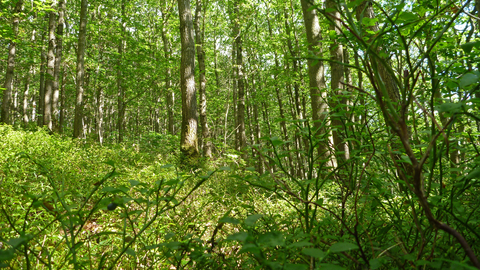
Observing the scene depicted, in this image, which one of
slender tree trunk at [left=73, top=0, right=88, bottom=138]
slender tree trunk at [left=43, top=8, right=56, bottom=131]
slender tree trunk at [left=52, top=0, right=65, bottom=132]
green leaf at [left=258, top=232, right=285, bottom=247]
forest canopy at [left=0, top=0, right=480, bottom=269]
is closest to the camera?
green leaf at [left=258, top=232, right=285, bottom=247]

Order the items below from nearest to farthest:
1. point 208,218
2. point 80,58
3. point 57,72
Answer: point 208,218 < point 80,58 < point 57,72

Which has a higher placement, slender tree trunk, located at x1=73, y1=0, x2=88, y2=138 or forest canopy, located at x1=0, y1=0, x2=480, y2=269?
slender tree trunk, located at x1=73, y1=0, x2=88, y2=138

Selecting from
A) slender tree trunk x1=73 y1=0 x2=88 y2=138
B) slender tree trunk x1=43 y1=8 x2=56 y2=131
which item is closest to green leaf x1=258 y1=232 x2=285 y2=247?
slender tree trunk x1=73 y1=0 x2=88 y2=138

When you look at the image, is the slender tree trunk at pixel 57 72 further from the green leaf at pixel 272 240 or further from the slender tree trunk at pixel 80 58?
the green leaf at pixel 272 240

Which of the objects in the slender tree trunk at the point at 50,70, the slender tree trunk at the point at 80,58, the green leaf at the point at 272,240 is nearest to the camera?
the green leaf at the point at 272,240

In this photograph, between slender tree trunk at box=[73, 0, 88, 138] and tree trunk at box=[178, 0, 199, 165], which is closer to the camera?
tree trunk at box=[178, 0, 199, 165]

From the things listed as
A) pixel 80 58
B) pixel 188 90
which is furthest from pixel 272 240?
pixel 80 58

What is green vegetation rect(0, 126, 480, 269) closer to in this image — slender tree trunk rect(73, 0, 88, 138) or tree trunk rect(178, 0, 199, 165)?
tree trunk rect(178, 0, 199, 165)

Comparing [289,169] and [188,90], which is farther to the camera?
[289,169]

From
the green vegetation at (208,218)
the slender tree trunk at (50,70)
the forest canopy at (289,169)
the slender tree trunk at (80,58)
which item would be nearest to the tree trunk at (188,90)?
the forest canopy at (289,169)

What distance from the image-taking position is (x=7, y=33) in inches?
334

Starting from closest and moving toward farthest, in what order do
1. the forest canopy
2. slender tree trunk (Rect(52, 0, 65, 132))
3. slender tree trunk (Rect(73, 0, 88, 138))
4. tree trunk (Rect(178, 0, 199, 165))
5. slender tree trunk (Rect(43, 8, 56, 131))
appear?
1. the forest canopy
2. tree trunk (Rect(178, 0, 199, 165))
3. slender tree trunk (Rect(73, 0, 88, 138))
4. slender tree trunk (Rect(43, 8, 56, 131))
5. slender tree trunk (Rect(52, 0, 65, 132))

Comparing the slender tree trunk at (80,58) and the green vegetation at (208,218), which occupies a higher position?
the slender tree trunk at (80,58)

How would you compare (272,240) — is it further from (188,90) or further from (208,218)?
(188,90)
